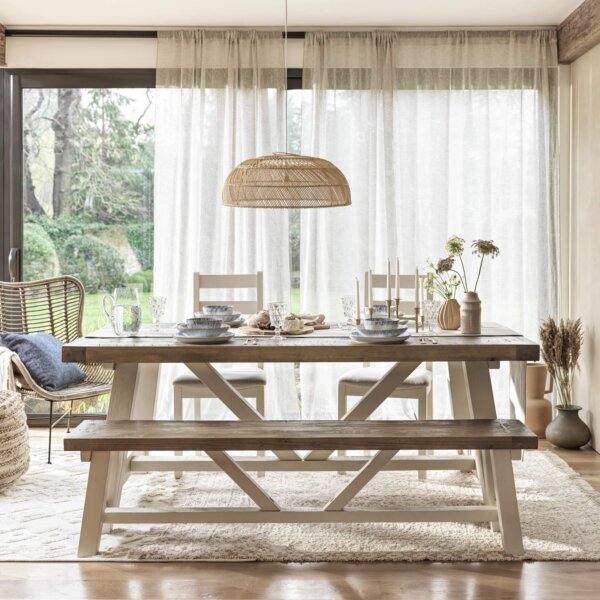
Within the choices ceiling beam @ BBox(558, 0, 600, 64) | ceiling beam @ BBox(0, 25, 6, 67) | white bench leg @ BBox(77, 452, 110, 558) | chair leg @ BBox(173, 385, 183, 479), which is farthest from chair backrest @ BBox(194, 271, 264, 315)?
ceiling beam @ BBox(558, 0, 600, 64)

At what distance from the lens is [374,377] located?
422cm

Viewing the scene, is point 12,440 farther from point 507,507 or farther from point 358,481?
point 507,507

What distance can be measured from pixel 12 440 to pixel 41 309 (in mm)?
1303

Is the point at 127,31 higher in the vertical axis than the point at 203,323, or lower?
higher

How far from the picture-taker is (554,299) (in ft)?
17.4

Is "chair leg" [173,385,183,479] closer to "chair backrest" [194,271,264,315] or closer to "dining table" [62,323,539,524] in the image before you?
"dining table" [62,323,539,524]

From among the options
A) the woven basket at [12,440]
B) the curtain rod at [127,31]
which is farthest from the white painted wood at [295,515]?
the curtain rod at [127,31]

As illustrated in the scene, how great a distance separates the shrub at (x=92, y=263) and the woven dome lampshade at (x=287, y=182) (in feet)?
7.10

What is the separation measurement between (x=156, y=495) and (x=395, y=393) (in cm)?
120

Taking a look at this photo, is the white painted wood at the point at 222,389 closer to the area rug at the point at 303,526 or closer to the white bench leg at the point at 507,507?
the area rug at the point at 303,526

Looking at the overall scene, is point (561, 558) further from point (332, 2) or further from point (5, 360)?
point (332, 2)

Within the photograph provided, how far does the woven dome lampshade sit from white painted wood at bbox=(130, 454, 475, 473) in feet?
3.68

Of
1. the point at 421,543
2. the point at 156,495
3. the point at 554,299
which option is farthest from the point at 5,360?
the point at 554,299

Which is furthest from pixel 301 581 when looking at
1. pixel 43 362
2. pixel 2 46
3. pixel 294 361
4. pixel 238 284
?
pixel 2 46
